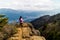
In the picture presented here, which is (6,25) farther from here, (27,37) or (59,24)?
(59,24)

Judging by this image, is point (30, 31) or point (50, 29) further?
point (50, 29)

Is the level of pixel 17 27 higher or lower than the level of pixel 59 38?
higher

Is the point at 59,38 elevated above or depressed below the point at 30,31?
below

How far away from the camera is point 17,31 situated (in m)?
52.5

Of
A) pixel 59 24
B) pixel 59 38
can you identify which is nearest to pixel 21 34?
pixel 59 38

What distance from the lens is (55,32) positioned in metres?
76.9

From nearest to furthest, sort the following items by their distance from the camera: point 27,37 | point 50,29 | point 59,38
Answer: point 27,37
point 59,38
point 50,29

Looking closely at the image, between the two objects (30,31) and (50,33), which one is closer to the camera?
(30,31)

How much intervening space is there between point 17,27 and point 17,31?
5.33 feet

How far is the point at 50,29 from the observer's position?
7900 centimetres

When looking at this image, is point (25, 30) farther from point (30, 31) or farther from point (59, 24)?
point (59, 24)

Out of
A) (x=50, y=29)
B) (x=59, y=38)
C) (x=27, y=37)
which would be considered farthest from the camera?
(x=50, y=29)

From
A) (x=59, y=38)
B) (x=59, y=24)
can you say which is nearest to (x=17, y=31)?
(x=59, y=38)

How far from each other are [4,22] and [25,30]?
4518 millimetres
